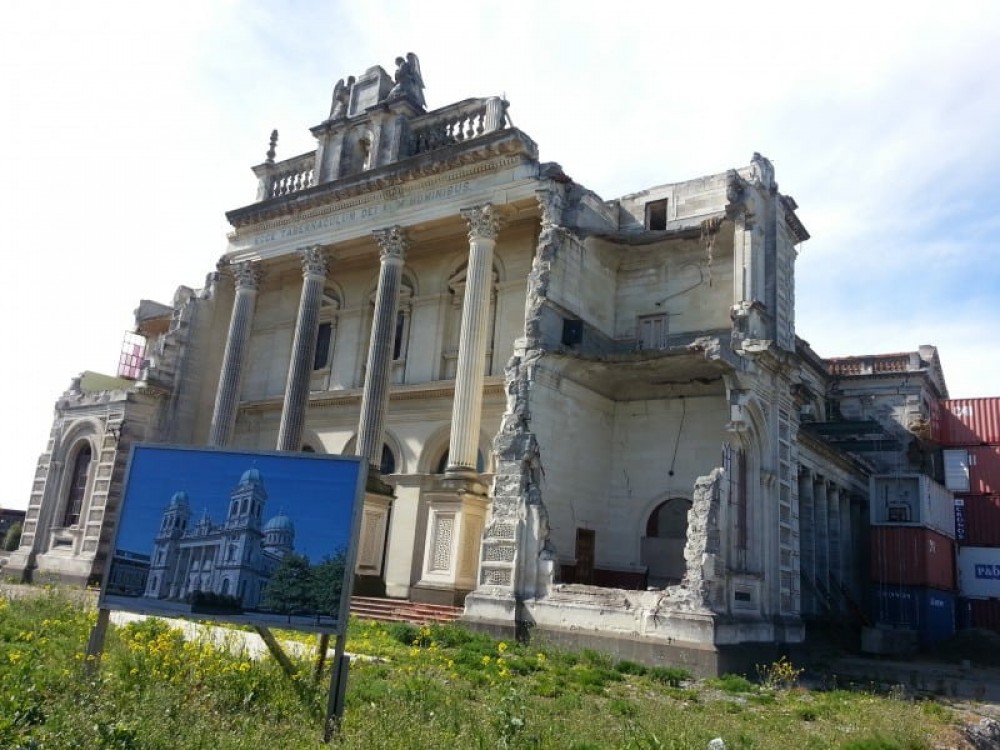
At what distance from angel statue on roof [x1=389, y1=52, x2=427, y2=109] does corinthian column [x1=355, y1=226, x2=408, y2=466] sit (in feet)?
17.3

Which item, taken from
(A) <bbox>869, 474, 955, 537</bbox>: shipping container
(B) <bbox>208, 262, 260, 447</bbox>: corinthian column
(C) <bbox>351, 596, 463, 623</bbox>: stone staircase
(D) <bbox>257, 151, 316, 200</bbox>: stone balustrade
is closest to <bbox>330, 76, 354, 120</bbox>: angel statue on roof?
(D) <bbox>257, 151, 316, 200</bbox>: stone balustrade

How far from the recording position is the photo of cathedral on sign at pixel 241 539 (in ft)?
24.5

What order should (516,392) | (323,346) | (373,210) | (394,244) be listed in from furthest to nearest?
(323,346), (373,210), (394,244), (516,392)

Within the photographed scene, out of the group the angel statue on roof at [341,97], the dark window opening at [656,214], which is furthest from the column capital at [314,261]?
the dark window opening at [656,214]

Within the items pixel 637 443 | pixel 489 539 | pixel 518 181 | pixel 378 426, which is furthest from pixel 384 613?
pixel 518 181

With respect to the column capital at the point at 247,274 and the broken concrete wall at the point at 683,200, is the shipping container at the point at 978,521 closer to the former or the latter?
the broken concrete wall at the point at 683,200

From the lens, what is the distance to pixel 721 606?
54.5 ft

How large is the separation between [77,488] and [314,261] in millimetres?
11817

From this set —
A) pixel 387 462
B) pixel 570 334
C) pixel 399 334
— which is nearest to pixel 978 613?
pixel 570 334

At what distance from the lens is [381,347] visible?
973 inches

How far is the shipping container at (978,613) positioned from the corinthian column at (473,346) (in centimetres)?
2188

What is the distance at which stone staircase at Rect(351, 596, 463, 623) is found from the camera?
1952cm

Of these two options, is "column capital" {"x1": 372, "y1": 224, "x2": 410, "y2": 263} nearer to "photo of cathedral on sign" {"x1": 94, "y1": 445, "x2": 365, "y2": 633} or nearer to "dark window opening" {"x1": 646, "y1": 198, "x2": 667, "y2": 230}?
"dark window opening" {"x1": 646, "y1": 198, "x2": 667, "y2": 230}

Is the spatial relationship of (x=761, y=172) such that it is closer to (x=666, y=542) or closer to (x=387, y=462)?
(x=666, y=542)
